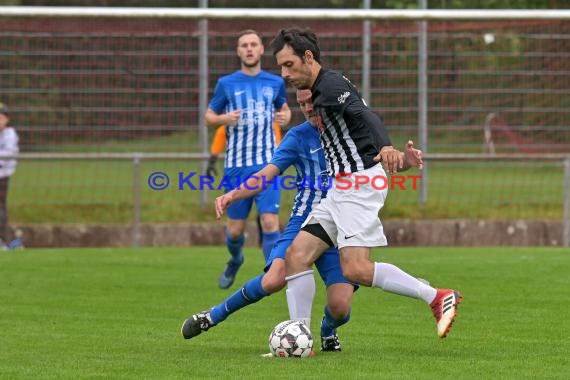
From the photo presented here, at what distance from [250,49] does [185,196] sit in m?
5.91

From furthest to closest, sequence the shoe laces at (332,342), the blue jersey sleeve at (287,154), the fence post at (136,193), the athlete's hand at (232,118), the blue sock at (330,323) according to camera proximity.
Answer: the fence post at (136,193) → the athlete's hand at (232,118) → the blue jersey sleeve at (287,154) → the shoe laces at (332,342) → the blue sock at (330,323)

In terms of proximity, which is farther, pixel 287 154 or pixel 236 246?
pixel 236 246

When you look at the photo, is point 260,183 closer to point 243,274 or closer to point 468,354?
point 468,354

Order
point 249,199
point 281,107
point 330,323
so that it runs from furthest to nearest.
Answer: point 281,107 < point 249,199 < point 330,323

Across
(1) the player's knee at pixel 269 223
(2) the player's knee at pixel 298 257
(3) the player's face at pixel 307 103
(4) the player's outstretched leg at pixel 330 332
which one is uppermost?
(3) the player's face at pixel 307 103

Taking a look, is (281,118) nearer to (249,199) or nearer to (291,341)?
(249,199)

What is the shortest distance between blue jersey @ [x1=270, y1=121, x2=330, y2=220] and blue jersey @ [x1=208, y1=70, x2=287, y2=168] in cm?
391

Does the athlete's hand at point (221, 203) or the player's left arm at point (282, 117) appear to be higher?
the player's left arm at point (282, 117)

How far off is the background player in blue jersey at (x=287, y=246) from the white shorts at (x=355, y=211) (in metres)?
0.30

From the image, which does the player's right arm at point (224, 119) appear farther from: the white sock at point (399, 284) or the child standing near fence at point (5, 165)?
the child standing near fence at point (5, 165)

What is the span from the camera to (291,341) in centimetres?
735

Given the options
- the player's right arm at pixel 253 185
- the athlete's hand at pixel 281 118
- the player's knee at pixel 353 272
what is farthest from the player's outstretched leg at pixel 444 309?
the athlete's hand at pixel 281 118

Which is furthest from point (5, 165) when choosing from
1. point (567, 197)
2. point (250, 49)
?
point (567, 197)

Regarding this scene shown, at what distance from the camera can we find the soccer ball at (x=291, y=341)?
24.1 feet
